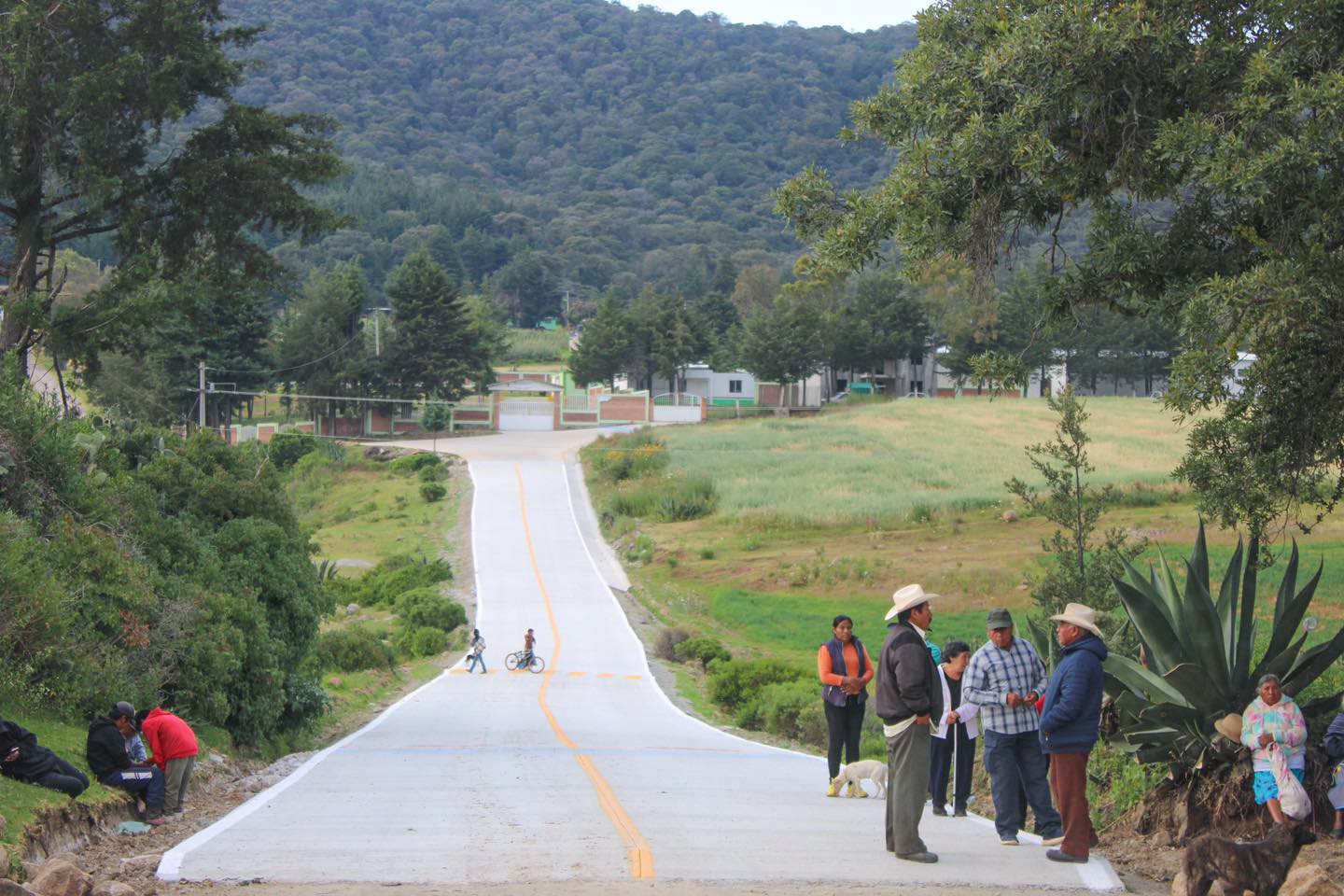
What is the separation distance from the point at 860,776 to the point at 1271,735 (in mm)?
3670

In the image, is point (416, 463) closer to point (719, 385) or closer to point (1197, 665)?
point (719, 385)

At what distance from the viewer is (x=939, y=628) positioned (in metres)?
35.6

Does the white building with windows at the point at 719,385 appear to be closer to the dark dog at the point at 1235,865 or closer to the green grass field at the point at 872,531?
the green grass field at the point at 872,531

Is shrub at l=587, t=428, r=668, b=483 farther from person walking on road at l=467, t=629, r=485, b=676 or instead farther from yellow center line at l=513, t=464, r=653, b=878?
yellow center line at l=513, t=464, r=653, b=878

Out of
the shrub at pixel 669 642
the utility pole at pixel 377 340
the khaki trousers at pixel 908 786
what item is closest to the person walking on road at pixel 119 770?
the khaki trousers at pixel 908 786

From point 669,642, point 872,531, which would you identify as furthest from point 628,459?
point 669,642

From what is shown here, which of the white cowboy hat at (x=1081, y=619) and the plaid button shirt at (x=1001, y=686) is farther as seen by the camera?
the plaid button shirt at (x=1001, y=686)

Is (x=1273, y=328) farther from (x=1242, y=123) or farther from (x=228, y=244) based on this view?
(x=228, y=244)

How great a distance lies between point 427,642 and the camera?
36.1 metres

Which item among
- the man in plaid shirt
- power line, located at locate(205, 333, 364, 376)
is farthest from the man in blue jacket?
power line, located at locate(205, 333, 364, 376)

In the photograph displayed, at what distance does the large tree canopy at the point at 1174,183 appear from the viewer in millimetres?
9258

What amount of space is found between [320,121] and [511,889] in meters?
18.1

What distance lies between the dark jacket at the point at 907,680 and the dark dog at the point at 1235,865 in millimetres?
1718

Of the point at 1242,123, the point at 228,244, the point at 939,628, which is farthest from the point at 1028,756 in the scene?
the point at 939,628
